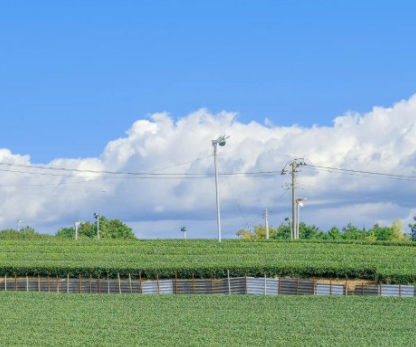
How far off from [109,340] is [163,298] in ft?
58.6

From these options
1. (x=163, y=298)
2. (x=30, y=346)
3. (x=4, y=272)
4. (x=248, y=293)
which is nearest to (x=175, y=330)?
(x=30, y=346)

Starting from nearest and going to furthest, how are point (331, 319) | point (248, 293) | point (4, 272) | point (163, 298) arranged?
point (331, 319) → point (163, 298) → point (248, 293) → point (4, 272)

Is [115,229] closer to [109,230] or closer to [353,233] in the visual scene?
[109,230]

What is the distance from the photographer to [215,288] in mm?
60219

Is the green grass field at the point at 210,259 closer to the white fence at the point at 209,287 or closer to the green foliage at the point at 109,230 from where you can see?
the white fence at the point at 209,287

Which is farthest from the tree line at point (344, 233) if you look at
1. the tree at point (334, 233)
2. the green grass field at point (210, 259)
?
the green grass field at point (210, 259)

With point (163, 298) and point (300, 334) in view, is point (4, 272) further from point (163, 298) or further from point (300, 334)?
point (300, 334)

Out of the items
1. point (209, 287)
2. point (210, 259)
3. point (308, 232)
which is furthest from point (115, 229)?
point (209, 287)

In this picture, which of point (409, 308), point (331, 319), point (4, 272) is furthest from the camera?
point (4, 272)

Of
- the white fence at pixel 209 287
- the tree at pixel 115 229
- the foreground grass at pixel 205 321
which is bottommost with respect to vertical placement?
the foreground grass at pixel 205 321

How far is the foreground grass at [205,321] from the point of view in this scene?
36.2 metres

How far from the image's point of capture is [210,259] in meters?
67.3

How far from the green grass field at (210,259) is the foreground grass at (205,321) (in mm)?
8603

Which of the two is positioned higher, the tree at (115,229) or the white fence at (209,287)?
the tree at (115,229)
